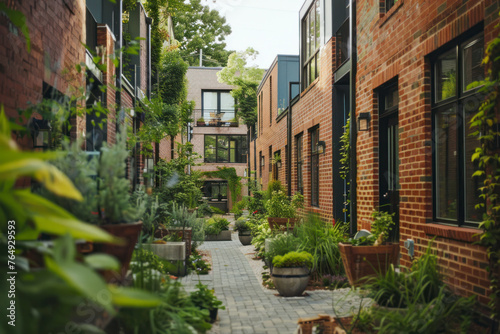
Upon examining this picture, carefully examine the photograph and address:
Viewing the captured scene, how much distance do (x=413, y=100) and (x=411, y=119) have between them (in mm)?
241

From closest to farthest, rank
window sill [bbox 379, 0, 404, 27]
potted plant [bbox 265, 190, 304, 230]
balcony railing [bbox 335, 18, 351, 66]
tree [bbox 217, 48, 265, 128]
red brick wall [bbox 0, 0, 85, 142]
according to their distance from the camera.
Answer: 1. red brick wall [bbox 0, 0, 85, 142]
2. window sill [bbox 379, 0, 404, 27]
3. balcony railing [bbox 335, 18, 351, 66]
4. potted plant [bbox 265, 190, 304, 230]
5. tree [bbox 217, 48, 265, 128]

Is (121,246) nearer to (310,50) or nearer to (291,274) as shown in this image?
(291,274)

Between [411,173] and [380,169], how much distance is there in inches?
58.5

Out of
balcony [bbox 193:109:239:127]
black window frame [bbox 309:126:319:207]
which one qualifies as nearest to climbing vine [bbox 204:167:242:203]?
balcony [bbox 193:109:239:127]

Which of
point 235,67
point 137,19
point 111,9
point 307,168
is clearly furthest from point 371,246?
point 235,67

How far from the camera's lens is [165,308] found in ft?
11.8

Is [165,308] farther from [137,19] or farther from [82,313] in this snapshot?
[137,19]

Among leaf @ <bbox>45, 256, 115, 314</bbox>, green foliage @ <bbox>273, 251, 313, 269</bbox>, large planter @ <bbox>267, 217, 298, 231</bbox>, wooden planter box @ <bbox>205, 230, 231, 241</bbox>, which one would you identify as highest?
leaf @ <bbox>45, 256, 115, 314</bbox>

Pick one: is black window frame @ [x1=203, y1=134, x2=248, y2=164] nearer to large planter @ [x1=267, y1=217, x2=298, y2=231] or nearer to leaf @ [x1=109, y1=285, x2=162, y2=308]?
large planter @ [x1=267, y1=217, x2=298, y2=231]

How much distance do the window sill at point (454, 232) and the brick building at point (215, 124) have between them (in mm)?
27628

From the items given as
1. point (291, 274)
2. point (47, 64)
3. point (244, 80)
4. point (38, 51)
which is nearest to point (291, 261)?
Result: point (291, 274)

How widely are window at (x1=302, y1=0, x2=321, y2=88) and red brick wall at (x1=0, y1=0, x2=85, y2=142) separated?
6.56 metres

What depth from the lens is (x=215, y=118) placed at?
33.2 metres

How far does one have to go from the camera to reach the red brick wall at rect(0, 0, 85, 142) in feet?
13.4
